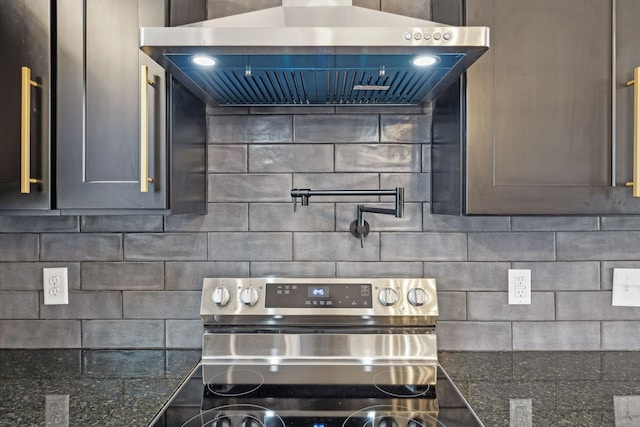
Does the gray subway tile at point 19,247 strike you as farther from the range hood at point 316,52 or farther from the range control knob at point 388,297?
the range control knob at point 388,297

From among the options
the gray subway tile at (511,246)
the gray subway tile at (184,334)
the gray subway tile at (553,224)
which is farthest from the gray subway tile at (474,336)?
the gray subway tile at (184,334)

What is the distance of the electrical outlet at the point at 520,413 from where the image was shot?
93 centimetres

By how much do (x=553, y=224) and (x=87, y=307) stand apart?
1608 millimetres

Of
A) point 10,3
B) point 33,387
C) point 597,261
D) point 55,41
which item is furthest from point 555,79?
point 33,387

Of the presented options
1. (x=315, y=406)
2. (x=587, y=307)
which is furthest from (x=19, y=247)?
(x=587, y=307)

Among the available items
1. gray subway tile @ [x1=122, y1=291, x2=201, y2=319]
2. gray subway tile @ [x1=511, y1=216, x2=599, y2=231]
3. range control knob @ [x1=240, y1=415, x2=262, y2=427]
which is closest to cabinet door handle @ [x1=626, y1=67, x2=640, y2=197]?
gray subway tile @ [x1=511, y1=216, x2=599, y2=231]

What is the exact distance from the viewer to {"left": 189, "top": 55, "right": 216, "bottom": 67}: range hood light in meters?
0.97

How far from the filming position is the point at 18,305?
1.43m

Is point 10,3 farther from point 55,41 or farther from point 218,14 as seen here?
point 218,14

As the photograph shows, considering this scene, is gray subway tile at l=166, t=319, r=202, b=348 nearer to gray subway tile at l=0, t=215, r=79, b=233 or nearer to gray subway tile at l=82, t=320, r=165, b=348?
gray subway tile at l=82, t=320, r=165, b=348

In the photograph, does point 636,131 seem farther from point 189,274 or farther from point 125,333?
point 125,333

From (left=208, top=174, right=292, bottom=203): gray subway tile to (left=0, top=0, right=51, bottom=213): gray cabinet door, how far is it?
0.49 metres

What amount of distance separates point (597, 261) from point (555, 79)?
2.27ft

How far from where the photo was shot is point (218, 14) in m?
1.42
